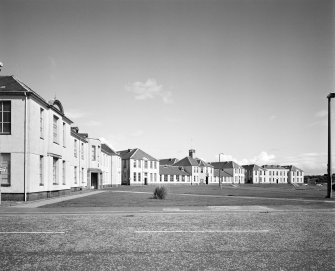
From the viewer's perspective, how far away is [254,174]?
480 feet

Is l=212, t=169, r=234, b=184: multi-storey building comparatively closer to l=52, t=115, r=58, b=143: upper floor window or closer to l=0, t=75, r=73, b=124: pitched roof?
l=52, t=115, r=58, b=143: upper floor window

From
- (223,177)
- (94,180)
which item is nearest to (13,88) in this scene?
(94,180)

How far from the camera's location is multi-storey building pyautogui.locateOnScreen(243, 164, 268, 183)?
146163 mm

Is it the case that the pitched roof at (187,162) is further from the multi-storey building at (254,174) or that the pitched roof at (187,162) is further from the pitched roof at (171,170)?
the multi-storey building at (254,174)

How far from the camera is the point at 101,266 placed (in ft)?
17.8

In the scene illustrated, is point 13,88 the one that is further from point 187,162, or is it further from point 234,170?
point 234,170

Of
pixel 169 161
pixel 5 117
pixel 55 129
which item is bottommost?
pixel 169 161

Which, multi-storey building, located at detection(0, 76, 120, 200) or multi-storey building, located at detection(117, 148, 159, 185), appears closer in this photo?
multi-storey building, located at detection(0, 76, 120, 200)

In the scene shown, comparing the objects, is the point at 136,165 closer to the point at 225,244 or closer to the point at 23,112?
the point at 23,112

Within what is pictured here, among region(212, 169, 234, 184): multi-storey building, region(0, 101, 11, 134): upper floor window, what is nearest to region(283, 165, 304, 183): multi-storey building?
region(212, 169, 234, 184): multi-storey building

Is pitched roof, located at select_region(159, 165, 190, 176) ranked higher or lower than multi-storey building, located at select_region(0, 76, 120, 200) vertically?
lower

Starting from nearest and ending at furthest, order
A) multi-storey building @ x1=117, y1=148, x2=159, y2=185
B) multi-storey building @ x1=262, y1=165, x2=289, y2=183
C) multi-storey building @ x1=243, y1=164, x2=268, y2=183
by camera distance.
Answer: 1. multi-storey building @ x1=117, y1=148, x2=159, y2=185
2. multi-storey building @ x1=243, y1=164, x2=268, y2=183
3. multi-storey building @ x1=262, y1=165, x2=289, y2=183

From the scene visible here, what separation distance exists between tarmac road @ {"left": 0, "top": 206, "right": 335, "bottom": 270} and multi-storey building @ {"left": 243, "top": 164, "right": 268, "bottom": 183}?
140275 millimetres

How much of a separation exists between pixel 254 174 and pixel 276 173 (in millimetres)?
18582
